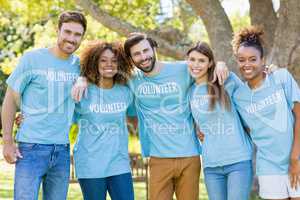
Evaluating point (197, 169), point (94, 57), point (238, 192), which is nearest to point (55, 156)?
point (94, 57)

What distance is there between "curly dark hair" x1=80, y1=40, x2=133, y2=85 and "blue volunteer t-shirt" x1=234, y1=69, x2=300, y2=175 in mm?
1203

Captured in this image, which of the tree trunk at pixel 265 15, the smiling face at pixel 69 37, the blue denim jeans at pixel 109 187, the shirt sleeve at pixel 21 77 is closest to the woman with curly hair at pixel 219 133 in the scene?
the blue denim jeans at pixel 109 187

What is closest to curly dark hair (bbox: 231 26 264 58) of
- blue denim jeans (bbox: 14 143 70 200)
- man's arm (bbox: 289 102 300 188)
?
man's arm (bbox: 289 102 300 188)

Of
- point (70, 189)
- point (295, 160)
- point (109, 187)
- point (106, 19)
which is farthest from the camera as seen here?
point (70, 189)

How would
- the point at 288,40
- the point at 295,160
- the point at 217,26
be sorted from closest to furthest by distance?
the point at 295,160 < the point at 288,40 < the point at 217,26

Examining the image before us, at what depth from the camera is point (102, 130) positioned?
17.1ft

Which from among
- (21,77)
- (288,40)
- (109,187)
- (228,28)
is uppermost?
(228,28)

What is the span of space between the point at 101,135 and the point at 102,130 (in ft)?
0.15

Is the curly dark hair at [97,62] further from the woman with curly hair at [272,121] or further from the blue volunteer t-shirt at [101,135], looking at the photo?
the woman with curly hair at [272,121]

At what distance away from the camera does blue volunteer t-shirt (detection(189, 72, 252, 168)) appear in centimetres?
505

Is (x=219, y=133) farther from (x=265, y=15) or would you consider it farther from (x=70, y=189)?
(x=70, y=189)

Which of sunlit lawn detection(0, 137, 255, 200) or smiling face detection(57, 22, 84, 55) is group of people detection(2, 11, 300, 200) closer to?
smiling face detection(57, 22, 84, 55)

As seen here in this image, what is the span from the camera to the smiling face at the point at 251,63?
5039 mm

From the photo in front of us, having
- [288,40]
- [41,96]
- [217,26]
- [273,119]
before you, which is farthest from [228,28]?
[41,96]
